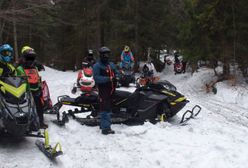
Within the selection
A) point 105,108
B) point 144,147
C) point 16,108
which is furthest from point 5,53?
point 144,147

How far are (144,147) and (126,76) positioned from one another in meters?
9.08

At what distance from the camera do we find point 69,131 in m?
7.94

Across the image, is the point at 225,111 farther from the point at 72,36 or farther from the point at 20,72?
the point at 72,36

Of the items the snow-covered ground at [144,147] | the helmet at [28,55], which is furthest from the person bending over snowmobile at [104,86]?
the helmet at [28,55]

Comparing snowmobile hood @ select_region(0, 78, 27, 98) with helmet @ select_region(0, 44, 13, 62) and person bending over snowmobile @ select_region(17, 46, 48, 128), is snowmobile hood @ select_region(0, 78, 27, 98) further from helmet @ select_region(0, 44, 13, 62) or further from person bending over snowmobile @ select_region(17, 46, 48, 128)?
person bending over snowmobile @ select_region(17, 46, 48, 128)

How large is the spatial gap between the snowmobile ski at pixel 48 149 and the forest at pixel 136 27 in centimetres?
677

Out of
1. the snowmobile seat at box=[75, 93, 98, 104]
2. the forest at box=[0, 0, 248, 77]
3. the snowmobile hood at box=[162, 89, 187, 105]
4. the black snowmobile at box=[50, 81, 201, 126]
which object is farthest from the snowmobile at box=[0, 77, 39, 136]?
the forest at box=[0, 0, 248, 77]

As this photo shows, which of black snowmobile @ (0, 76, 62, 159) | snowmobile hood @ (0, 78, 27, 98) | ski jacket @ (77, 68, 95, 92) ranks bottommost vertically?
ski jacket @ (77, 68, 95, 92)

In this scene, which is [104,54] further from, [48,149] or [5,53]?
[48,149]

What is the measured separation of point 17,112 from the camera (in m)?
6.20

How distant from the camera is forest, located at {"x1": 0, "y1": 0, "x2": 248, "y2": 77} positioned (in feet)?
50.7

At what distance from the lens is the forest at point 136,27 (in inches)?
609

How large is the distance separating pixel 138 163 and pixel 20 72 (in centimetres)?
294

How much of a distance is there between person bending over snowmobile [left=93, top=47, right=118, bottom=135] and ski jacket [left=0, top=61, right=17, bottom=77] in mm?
1767
